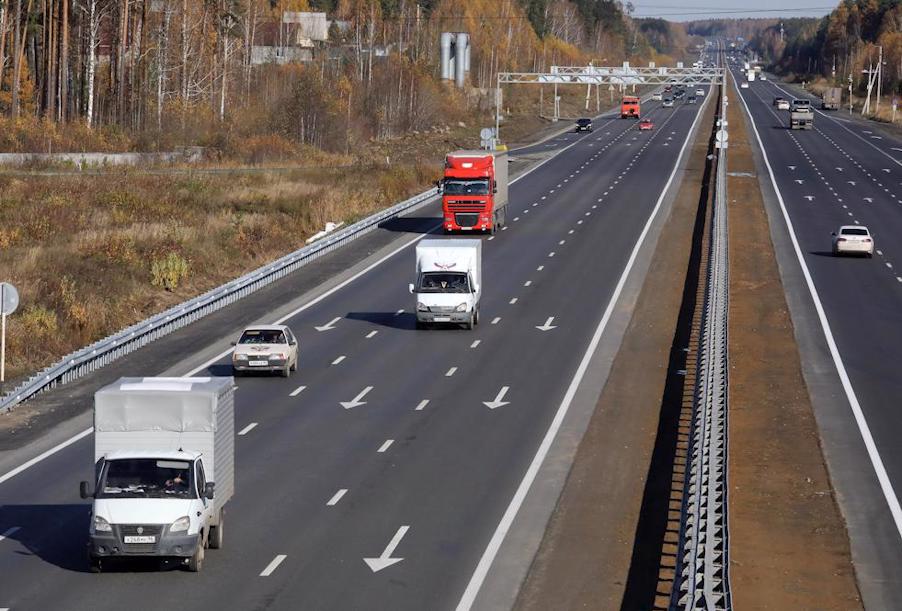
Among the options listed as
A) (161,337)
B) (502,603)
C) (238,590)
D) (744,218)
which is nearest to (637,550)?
(502,603)

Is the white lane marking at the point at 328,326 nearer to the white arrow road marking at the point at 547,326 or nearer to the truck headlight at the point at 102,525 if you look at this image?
the white arrow road marking at the point at 547,326

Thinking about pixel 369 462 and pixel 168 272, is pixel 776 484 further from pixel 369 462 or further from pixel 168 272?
pixel 168 272

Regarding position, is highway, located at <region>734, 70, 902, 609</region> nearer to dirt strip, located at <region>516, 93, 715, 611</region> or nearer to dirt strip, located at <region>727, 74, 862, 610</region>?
dirt strip, located at <region>727, 74, 862, 610</region>

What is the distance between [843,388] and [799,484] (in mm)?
11499

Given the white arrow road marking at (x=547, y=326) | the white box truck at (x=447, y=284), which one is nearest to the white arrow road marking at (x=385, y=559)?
the white box truck at (x=447, y=284)

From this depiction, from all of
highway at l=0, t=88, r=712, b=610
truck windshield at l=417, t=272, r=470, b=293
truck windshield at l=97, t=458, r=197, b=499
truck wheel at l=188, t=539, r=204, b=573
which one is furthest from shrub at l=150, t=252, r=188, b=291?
truck wheel at l=188, t=539, r=204, b=573

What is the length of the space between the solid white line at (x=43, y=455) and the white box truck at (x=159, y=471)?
683cm

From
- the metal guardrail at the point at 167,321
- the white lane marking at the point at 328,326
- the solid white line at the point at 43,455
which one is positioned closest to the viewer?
the solid white line at the point at 43,455

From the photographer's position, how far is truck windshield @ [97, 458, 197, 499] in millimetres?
24094

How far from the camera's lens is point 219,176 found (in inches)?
3848

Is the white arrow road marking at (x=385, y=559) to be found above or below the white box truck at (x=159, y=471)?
below

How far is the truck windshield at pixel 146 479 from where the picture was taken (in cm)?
2409

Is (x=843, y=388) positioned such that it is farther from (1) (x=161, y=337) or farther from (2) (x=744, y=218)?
(2) (x=744, y=218)

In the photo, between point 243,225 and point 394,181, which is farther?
point 394,181
